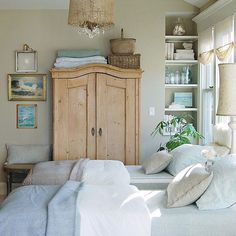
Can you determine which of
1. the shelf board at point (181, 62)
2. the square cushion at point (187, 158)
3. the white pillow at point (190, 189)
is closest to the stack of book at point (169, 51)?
the shelf board at point (181, 62)

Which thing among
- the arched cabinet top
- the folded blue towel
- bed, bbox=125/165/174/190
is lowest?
bed, bbox=125/165/174/190

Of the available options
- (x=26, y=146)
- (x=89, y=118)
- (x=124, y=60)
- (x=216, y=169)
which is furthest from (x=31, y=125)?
(x=216, y=169)

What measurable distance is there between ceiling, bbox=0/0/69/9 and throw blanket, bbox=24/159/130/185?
8.13 feet

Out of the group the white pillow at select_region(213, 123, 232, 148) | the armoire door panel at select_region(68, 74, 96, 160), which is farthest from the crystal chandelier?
the armoire door panel at select_region(68, 74, 96, 160)

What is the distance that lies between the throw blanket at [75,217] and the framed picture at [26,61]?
10.6 ft

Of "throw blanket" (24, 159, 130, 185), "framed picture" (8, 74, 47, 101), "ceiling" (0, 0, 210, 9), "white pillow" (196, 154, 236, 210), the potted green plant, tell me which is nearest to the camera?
"white pillow" (196, 154, 236, 210)

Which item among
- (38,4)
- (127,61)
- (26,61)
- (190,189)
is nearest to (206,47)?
(127,61)

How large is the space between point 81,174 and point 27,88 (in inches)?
90.0

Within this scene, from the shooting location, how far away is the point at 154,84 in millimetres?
5746

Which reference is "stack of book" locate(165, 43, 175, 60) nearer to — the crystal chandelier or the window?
the window

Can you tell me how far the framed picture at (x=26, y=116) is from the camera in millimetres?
5727

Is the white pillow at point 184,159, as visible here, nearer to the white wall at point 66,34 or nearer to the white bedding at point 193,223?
the white bedding at point 193,223

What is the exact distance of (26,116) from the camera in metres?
5.74

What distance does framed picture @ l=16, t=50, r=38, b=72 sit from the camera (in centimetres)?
569
